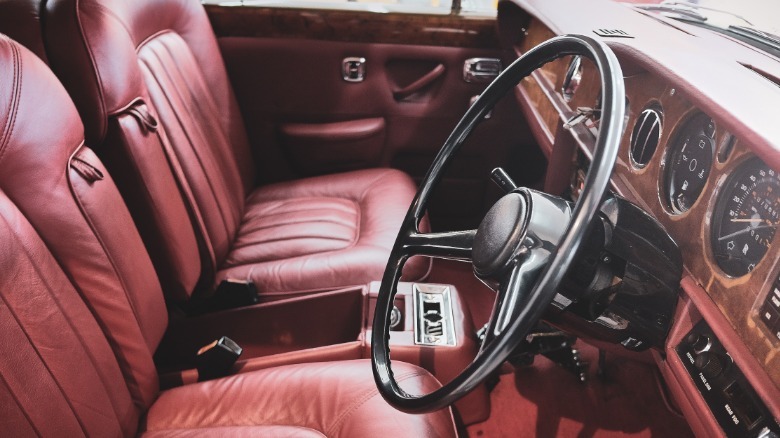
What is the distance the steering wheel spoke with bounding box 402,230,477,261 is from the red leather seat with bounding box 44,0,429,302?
1.23 feet

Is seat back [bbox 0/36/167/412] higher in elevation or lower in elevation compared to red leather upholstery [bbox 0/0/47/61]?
lower

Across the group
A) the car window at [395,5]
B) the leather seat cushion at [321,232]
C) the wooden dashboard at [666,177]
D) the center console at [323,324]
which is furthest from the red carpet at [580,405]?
the car window at [395,5]

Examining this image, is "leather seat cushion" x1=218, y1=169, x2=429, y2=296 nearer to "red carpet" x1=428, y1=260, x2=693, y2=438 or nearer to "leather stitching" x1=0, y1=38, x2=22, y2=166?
"red carpet" x1=428, y1=260, x2=693, y2=438

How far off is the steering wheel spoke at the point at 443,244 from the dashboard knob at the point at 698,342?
308 mm

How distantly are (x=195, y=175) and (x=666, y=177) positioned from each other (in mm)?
866

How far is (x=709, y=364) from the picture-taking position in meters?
0.73

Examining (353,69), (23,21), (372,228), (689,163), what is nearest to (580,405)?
(372,228)

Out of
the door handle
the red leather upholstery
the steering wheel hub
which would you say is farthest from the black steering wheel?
the door handle

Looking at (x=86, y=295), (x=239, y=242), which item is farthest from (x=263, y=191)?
(x=86, y=295)

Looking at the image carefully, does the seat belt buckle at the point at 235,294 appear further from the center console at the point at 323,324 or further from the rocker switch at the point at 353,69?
the rocker switch at the point at 353,69

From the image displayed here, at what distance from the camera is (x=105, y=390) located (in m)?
0.82

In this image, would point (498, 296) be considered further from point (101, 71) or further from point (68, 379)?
point (101, 71)

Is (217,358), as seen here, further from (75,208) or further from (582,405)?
(582,405)

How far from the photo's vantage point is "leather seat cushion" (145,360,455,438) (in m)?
0.88
